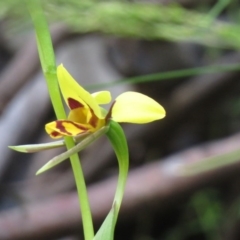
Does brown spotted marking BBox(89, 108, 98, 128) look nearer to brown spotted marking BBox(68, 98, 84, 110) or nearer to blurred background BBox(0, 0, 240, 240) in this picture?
brown spotted marking BBox(68, 98, 84, 110)

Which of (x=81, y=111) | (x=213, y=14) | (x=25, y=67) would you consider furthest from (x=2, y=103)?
(x=81, y=111)

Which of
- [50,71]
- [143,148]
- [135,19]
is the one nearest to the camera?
[50,71]

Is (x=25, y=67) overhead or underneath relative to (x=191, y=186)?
overhead

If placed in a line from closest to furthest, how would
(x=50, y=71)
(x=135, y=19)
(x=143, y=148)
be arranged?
(x=50, y=71) → (x=135, y=19) → (x=143, y=148)

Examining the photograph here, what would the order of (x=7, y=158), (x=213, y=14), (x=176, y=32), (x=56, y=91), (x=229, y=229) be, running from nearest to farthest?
(x=56, y=91) → (x=213, y=14) → (x=176, y=32) → (x=229, y=229) → (x=7, y=158)

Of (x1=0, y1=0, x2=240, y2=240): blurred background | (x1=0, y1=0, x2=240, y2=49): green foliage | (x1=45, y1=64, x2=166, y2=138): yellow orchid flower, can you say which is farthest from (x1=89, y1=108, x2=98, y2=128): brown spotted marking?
(x1=0, y1=0, x2=240, y2=240): blurred background

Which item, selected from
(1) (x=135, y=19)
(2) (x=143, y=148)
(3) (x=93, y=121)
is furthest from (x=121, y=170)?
(2) (x=143, y=148)

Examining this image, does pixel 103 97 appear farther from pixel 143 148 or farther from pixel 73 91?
pixel 143 148

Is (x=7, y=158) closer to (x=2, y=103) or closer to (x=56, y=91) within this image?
(x=2, y=103)
